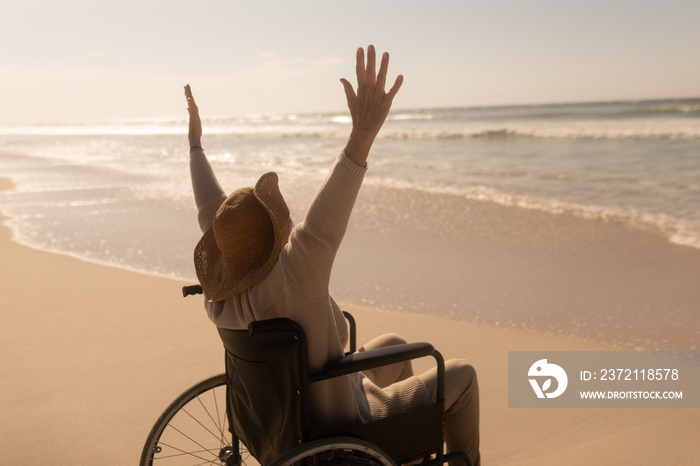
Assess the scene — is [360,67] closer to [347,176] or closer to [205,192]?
[347,176]

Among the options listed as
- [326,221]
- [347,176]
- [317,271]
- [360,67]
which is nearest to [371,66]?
[360,67]

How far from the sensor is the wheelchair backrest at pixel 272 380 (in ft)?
5.35

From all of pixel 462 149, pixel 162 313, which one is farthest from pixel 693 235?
pixel 462 149

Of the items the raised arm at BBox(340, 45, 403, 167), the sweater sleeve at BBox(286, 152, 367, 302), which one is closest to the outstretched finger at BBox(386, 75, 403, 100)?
the raised arm at BBox(340, 45, 403, 167)

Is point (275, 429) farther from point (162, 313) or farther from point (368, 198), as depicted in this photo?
point (368, 198)

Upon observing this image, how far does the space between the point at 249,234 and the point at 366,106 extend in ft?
1.55

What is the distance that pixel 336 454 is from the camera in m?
1.76

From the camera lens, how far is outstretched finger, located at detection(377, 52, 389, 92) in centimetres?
153

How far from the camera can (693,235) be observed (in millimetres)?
6086

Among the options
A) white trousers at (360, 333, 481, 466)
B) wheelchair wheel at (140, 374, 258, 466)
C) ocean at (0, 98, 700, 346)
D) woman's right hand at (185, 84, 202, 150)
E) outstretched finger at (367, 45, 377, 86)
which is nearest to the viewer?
outstretched finger at (367, 45, 377, 86)

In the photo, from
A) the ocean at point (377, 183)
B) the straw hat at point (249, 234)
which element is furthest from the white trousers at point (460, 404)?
the ocean at point (377, 183)

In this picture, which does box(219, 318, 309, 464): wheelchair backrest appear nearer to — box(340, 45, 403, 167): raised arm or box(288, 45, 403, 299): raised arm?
box(288, 45, 403, 299): raised arm

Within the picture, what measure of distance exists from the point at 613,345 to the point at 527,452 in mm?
1264

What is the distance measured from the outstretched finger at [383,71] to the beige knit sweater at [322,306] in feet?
0.64
